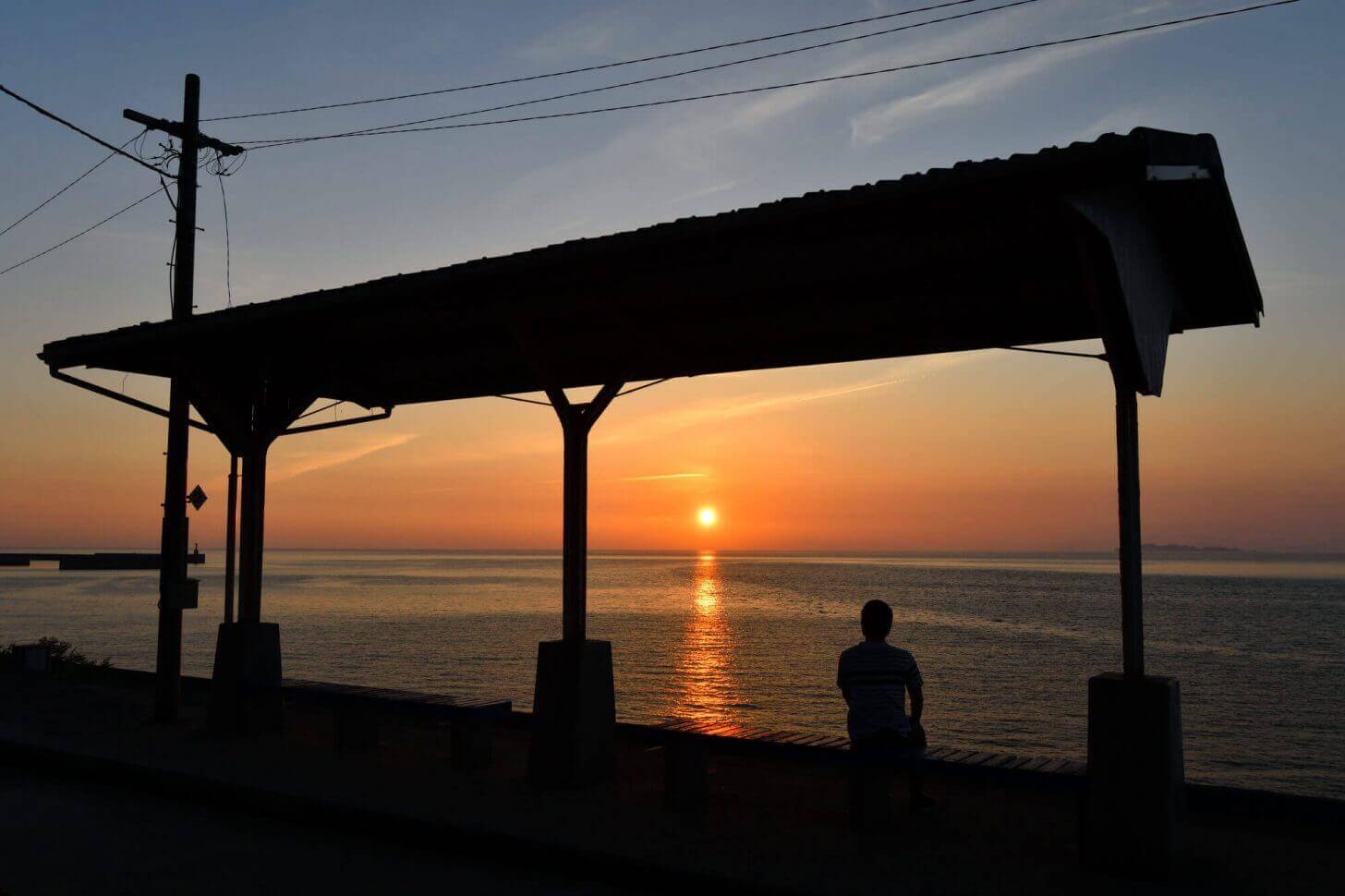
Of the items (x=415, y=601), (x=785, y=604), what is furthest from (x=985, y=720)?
(x=415, y=601)

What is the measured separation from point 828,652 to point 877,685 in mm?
31803

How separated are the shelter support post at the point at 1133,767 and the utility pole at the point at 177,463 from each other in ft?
30.1

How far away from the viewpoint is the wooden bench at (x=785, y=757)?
6301mm

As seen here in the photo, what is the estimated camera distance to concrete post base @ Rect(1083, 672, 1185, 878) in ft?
19.0

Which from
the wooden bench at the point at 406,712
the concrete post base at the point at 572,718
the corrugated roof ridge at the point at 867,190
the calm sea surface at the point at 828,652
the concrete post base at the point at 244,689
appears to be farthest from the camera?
the calm sea surface at the point at 828,652

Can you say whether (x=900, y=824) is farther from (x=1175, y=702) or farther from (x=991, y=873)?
(x=1175, y=702)

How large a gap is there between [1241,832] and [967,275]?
12.8 ft

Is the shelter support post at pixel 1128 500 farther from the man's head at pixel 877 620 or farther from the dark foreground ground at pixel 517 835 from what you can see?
the man's head at pixel 877 620

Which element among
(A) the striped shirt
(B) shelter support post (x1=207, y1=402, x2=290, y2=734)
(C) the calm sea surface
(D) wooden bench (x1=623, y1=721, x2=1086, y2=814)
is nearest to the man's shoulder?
(A) the striped shirt

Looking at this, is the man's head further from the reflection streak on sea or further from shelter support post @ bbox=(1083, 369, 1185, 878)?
the reflection streak on sea

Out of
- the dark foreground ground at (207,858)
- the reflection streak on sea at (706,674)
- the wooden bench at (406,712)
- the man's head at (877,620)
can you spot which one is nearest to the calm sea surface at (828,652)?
the reflection streak on sea at (706,674)

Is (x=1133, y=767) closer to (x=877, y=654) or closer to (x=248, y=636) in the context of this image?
(x=877, y=654)

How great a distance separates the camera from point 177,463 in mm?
11742

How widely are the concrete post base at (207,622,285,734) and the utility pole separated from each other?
0.93 meters
